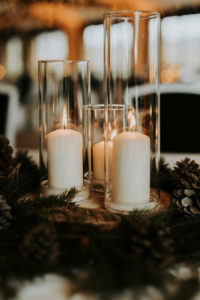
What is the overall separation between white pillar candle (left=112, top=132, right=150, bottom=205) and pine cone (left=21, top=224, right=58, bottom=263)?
0.14 m

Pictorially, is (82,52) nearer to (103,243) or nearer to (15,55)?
(15,55)

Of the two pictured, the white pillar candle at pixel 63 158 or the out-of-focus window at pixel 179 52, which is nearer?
the white pillar candle at pixel 63 158

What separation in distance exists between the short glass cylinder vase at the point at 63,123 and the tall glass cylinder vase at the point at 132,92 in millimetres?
70

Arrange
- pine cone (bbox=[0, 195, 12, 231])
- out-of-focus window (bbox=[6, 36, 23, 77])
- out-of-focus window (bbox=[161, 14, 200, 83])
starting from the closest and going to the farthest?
1. pine cone (bbox=[0, 195, 12, 231])
2. out-of-focus window (bbox=[161, 14, 200, 83])
3. out-of-focus window (bbox=[6, 36, 23, 77])

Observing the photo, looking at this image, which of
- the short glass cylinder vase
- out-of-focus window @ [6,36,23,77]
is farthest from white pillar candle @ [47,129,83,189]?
out-of-focus window @ [6,36,23,77]

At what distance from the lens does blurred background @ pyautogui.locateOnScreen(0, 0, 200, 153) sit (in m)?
1.25

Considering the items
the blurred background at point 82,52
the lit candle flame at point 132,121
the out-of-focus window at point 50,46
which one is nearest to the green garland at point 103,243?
the lit candle flame at point 132,121

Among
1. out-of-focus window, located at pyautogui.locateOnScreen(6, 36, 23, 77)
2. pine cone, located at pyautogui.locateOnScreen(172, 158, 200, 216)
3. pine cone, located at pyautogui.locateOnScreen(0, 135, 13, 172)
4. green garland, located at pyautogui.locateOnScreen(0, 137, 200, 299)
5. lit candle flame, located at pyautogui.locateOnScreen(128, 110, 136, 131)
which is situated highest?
out-of-focus window, located at pyautogui.locateOnScreen(6, 36, 23, 77)

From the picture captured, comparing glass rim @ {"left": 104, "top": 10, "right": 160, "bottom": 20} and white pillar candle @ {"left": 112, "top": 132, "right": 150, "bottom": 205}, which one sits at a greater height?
glass rim @ {"left": 104, "top": 10, "right": 160, "bottom": 20}

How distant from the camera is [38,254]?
1.20ft

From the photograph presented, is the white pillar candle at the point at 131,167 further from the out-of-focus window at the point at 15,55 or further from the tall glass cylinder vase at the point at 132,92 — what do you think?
the out-of-focus window at the point at 15,55

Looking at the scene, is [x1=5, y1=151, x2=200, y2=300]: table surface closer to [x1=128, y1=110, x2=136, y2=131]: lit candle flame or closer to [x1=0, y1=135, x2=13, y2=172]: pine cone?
[x1=128, y1=110, x2=136, y2=131]: lit candle flame

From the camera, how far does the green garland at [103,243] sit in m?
0.35

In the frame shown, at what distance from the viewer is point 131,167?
473 millimetres
